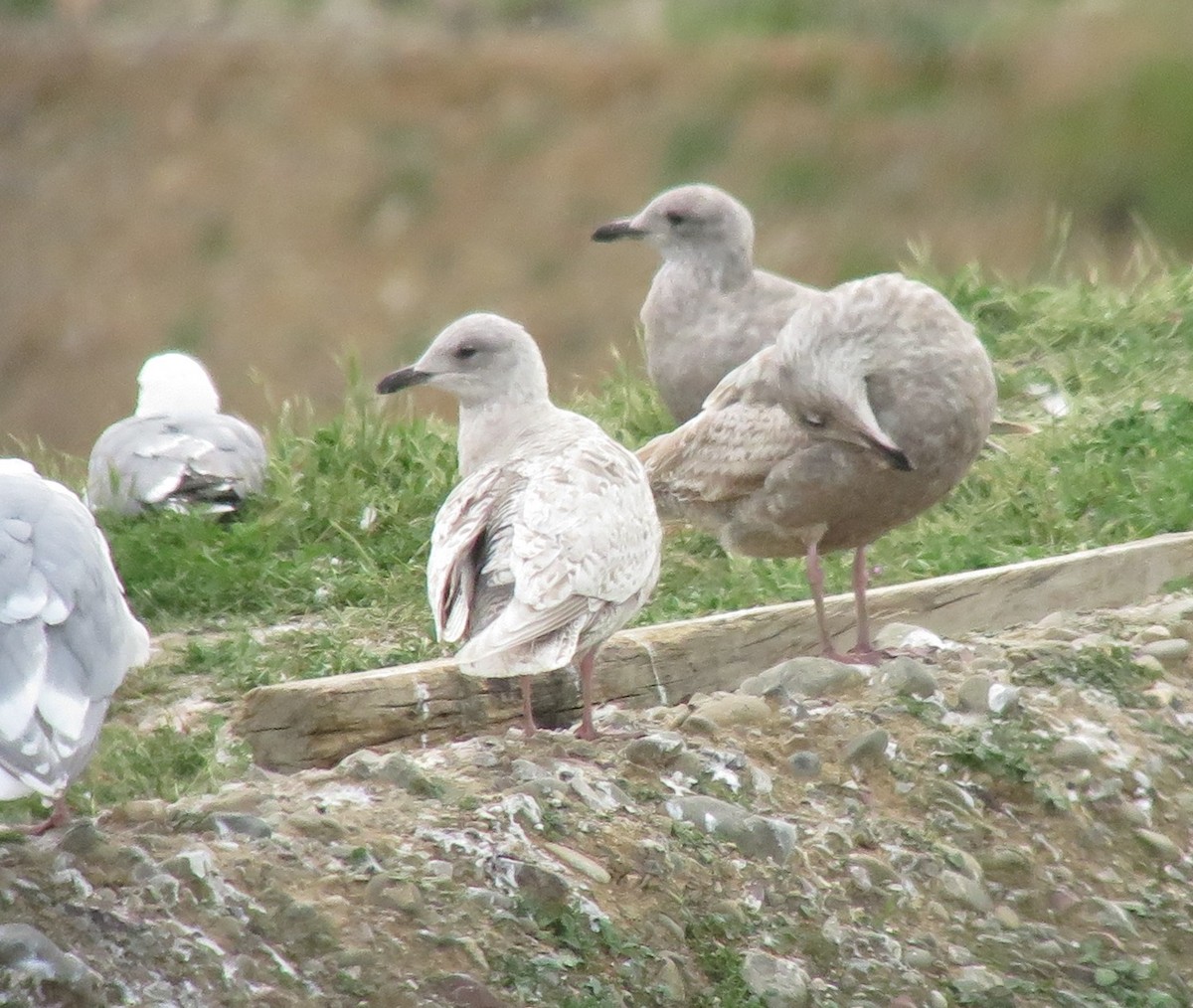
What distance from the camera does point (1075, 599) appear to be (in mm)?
4844

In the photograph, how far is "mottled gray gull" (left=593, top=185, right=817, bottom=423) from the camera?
19.9ft

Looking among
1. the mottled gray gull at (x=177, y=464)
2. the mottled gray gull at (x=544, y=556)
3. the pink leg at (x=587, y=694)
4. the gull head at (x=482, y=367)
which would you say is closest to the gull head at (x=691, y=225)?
the mottled gray gull at (x=177, y=464)

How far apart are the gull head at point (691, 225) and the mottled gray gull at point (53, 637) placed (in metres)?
2.79

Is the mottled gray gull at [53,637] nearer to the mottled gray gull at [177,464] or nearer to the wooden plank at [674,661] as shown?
the wooden plank at [674,661]

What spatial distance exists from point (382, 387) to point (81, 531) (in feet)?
3.34

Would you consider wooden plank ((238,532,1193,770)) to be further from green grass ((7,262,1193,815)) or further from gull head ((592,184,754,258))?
gull head ((592,184,754,258))

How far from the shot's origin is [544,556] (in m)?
3.81

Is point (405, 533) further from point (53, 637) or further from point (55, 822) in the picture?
point (53, 637)

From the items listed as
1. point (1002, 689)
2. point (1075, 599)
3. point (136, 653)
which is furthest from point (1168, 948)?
point (136, 653)

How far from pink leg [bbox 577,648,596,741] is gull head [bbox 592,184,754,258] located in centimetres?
242

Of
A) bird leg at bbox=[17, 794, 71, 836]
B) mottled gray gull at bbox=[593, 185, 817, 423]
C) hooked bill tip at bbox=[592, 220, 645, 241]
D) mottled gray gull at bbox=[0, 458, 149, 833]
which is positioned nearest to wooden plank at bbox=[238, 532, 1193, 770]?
mottled gray gull at bbox=[0, 458, 149, 833]

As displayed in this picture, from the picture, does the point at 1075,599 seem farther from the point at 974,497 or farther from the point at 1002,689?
the point at 974,497

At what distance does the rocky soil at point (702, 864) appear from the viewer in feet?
10.1

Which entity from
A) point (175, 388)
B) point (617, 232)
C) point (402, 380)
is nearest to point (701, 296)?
point (617, 232)
